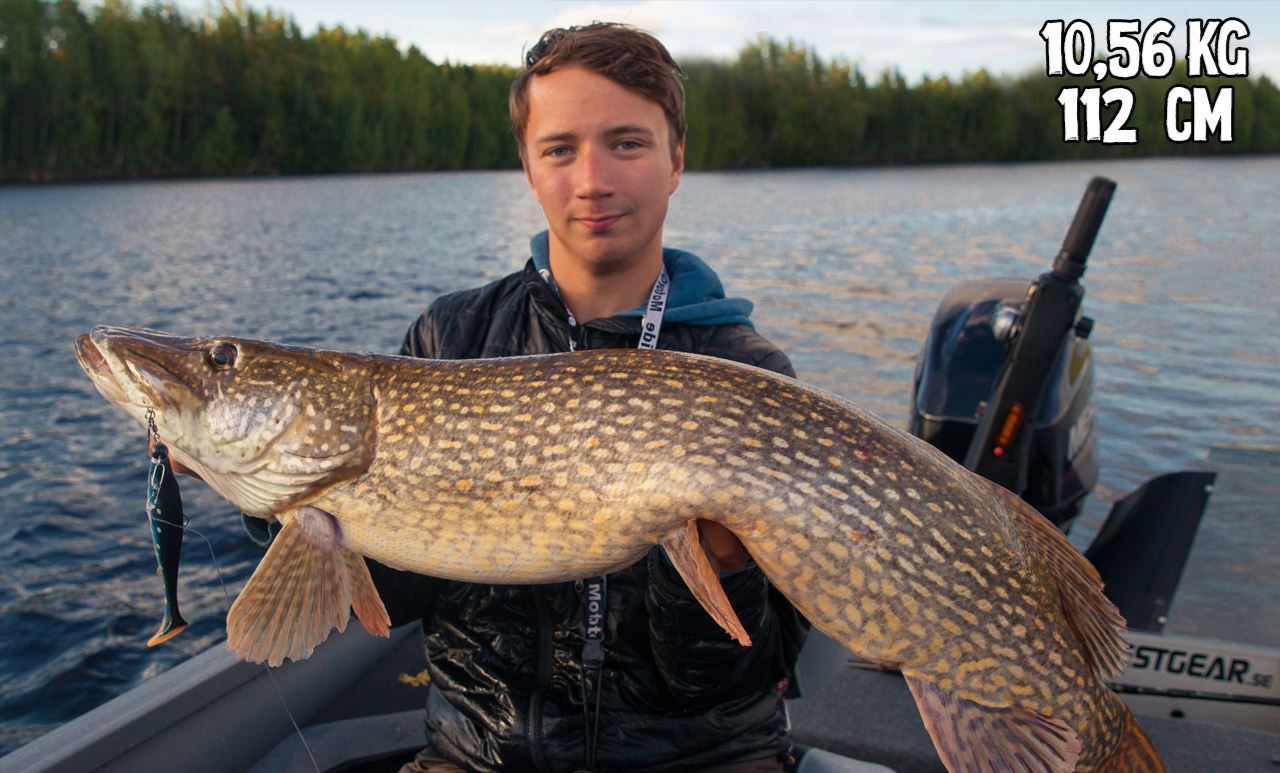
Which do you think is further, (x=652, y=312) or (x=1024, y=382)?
(x=1024, y=382)

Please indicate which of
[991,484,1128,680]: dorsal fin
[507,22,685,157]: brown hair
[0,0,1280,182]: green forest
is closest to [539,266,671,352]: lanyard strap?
[507,22,685,157]: brown hair

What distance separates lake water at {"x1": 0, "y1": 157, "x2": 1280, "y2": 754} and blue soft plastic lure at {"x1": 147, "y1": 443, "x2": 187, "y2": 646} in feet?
9.12

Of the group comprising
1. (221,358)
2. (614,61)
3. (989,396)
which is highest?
(614,61)

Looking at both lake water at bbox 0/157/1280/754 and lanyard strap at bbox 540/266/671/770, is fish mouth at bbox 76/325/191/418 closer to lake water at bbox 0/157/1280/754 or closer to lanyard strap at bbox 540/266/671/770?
lanyard strap at bbox 540/266/671/770

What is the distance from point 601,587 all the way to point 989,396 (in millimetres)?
2362

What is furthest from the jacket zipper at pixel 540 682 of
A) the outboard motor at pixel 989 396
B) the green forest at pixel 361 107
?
the green forest at pixel 361 107

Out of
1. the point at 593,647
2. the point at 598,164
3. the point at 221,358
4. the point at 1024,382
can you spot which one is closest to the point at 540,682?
the point at 593,647

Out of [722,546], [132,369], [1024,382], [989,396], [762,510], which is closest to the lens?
[762,510]

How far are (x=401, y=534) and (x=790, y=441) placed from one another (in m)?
0.81

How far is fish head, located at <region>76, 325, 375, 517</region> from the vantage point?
202 cm

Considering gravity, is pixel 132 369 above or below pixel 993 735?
above

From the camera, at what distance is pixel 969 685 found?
183 centimetres

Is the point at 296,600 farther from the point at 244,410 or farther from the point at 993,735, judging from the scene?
the point at 993,735

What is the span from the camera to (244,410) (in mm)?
2057
